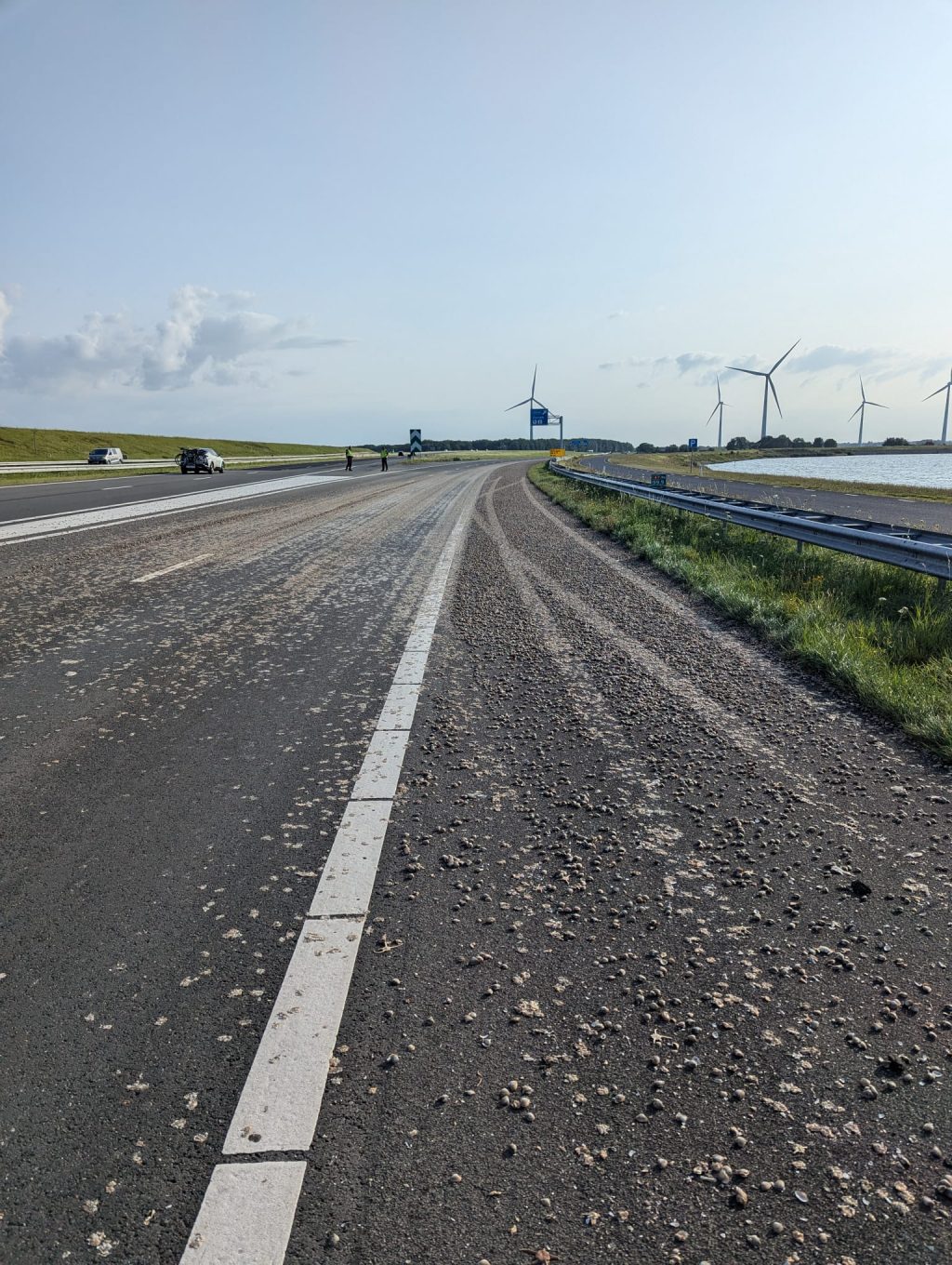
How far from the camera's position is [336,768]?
4523 millimetres

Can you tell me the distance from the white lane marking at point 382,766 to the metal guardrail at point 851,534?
600 cm

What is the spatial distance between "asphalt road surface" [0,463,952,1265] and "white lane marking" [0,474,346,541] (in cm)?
1193

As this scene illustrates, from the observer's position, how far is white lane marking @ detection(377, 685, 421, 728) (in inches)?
208

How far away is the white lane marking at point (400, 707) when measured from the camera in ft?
17.4

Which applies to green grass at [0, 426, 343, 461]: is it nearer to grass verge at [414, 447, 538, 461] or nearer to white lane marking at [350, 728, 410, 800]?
grass verge at [414, 447, 538, 461]

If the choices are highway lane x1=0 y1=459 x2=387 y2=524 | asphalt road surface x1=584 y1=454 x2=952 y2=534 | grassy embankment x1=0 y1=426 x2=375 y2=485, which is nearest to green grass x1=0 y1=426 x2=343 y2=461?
grassy embankment x1=0 y1=426 x2=375 y2=485

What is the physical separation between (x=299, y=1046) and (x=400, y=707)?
3.34m

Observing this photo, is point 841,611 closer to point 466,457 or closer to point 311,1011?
point 311,1011

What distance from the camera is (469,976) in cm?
269

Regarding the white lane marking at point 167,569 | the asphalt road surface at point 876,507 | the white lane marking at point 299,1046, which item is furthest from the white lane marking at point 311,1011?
the asphalt road surface at point 876,507

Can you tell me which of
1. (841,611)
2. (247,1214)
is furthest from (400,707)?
(841,611)

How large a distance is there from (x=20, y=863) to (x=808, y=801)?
3.56 m

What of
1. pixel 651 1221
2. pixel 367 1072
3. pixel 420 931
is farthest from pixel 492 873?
pixel 651 1221

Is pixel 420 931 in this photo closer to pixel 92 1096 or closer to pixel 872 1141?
pixel 92 1096
